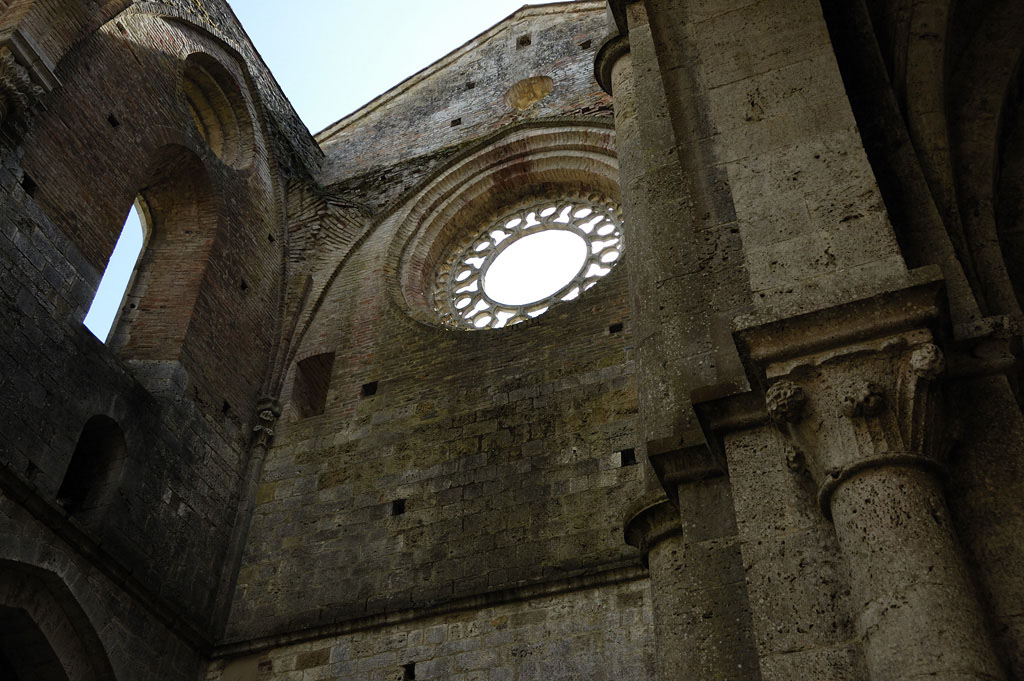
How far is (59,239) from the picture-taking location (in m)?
7.80

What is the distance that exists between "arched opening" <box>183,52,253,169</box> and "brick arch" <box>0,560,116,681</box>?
18.0ft

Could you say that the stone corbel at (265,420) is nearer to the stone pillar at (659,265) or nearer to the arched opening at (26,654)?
the arched opening at (26,654)

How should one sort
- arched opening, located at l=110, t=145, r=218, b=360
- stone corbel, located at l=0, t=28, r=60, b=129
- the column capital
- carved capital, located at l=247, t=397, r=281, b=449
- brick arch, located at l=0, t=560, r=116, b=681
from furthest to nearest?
1. carved capital, located at l=247, t=397, r=281, b=449
2. arched opening, located at l=110, t=145, r=218, b=360
3. stone corbel, located at l=0, t=28, r=60, b=129
4. brick arch, located at l=0, t=560, r=116, b=681
5. the column capital

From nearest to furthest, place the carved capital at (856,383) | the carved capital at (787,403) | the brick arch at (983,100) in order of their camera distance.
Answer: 1. the carved capital at (856,383)
2. the carved capital at (787,403)
3. the brick arch at (983,100)

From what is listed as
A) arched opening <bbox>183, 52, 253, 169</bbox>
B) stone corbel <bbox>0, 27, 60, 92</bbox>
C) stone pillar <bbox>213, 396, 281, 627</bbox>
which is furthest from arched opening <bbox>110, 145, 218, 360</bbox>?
stone corbel <bbox>0, 27, 60, 92</bbox>

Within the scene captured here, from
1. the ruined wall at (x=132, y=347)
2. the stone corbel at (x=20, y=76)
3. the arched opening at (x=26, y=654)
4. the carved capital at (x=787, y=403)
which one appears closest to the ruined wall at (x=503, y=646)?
the ruined wall at (x=132, y=347)

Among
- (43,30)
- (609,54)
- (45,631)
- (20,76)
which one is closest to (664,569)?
(609,54)

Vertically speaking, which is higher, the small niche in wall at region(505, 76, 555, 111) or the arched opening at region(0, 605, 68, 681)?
the small niche in wall at region(505, 76, 555, 111)

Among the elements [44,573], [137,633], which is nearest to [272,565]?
[137,633]

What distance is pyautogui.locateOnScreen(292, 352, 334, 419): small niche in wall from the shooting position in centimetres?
1005

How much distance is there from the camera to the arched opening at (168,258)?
900cm

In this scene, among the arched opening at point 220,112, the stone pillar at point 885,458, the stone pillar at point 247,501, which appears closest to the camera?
the stone pillar at point 885,458

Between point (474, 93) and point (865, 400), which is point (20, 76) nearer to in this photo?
point (474, 93)

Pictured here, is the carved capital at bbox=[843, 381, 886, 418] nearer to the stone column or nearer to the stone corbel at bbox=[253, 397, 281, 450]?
the stone column
